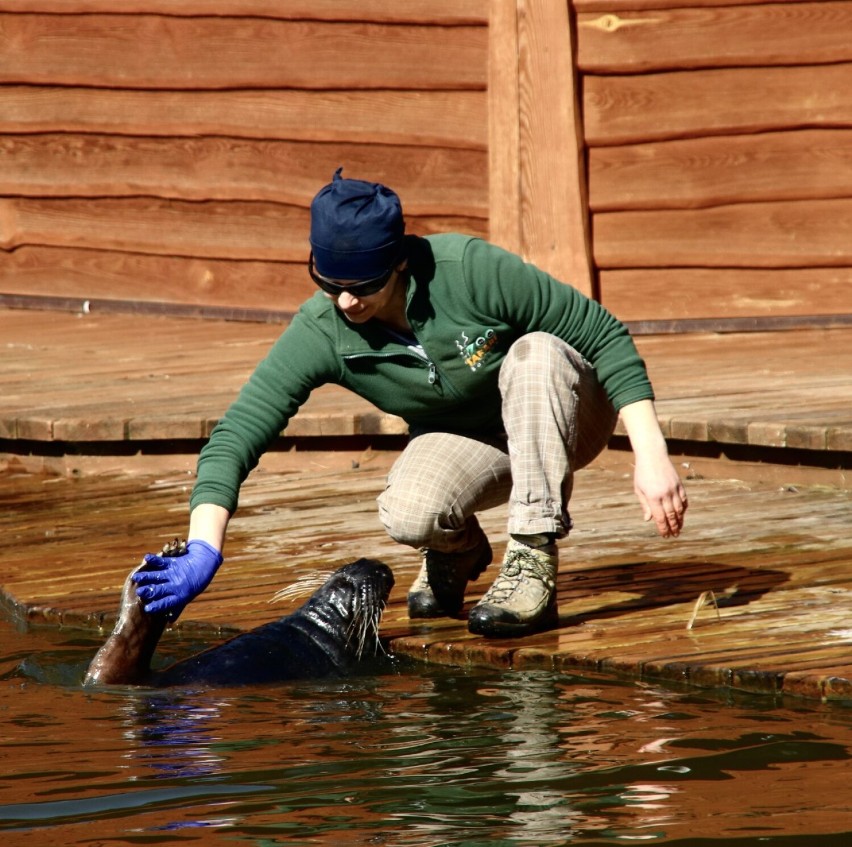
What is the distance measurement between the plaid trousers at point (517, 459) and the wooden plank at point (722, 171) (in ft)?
11.7

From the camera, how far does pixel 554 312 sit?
13.2 ft

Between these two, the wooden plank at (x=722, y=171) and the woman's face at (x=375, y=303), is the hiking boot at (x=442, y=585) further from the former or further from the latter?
the wooden plank at (x=722, y=171)

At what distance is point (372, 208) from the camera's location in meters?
3.79

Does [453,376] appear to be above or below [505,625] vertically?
above

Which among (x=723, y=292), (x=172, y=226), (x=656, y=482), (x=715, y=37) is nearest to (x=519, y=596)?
Answer: (x=656, y=482)

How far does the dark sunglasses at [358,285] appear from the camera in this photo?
3.80 m

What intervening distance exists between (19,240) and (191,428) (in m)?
3.61

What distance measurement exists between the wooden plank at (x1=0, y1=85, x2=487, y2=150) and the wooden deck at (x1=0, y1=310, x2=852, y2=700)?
46.1 inches

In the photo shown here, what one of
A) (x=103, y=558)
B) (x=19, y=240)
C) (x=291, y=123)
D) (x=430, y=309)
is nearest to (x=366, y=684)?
(x=430, y=309)

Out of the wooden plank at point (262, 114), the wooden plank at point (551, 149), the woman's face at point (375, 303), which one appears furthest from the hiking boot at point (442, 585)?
the wooden plank at point (262, 114)

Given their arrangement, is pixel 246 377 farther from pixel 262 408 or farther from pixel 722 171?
pixel 262 408

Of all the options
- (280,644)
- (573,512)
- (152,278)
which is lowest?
(280,644)

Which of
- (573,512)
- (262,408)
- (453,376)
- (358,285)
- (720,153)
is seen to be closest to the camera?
(358,285)

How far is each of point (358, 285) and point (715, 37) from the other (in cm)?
427
